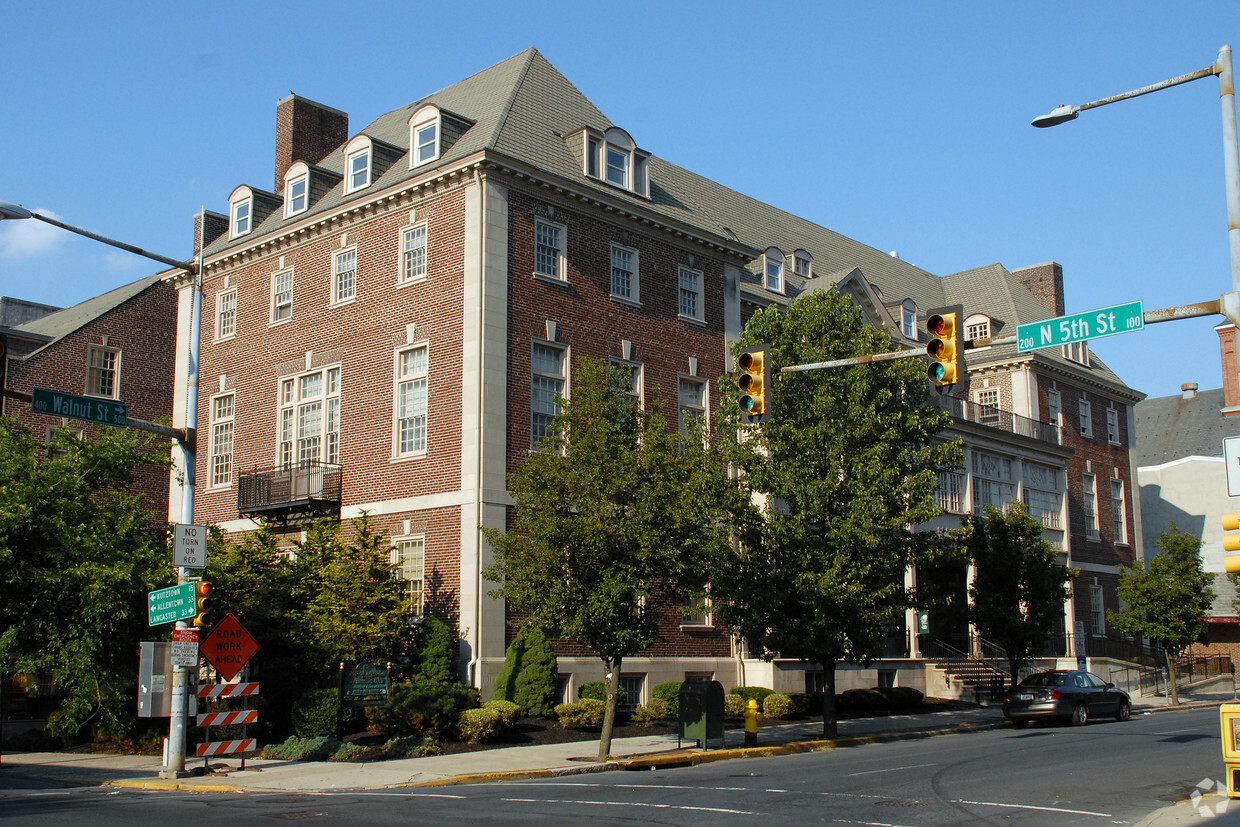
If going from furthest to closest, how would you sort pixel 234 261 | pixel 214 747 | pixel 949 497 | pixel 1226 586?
pixel 1226 586 < pixel 949 497 < pixel 234 261 < pixel 214 747

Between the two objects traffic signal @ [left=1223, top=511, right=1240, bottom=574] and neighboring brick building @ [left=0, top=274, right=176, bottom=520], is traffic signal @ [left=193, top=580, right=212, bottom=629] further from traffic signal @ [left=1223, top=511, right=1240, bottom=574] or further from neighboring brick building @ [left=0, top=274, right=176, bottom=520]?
neighboring brick building @ [left=0, top=274, right=176, bottom=520]

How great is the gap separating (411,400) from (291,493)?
493 cm

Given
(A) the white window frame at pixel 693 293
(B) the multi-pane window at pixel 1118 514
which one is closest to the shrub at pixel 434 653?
(A) the white window frame at pixel 693 293

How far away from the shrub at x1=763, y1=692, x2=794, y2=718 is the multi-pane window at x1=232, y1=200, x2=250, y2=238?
2140 cm

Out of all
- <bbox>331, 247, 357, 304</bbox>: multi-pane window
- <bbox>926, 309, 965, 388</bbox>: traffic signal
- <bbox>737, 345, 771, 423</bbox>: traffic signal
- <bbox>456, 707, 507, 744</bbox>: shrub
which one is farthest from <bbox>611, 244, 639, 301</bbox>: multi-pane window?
<bbox>926, 309, 965, 388</bbox>: traffic signal

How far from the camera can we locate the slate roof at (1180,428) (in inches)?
2665

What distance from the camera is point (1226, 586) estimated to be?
198 ft

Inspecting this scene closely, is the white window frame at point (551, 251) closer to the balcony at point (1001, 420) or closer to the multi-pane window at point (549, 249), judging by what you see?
the multi-pane window at point (549, 249)

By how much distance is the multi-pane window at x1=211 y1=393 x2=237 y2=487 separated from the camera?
3522cm

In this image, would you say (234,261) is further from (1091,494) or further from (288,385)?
(1091,494)

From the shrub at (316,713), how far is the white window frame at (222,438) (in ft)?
41.4

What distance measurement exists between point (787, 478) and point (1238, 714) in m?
12.4

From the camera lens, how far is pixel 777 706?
30406 mm

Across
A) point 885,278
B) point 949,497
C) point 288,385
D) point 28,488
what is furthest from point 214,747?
point 885,278
